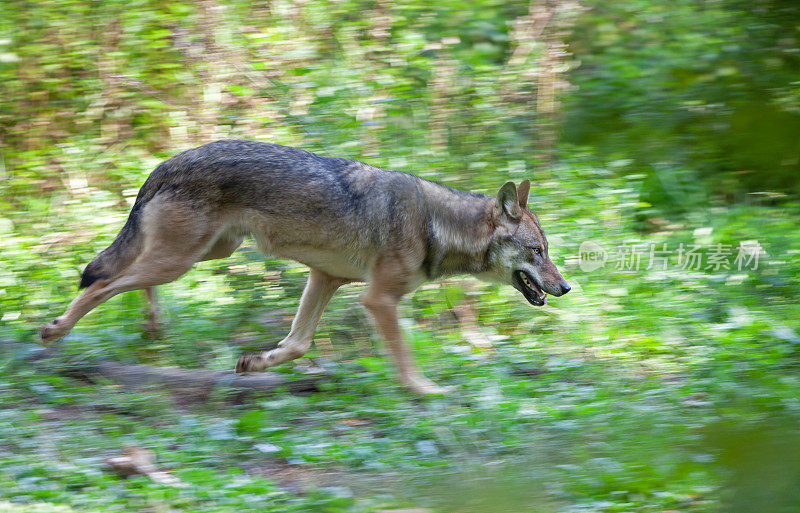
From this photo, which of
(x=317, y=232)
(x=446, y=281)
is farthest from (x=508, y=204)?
(x=317, y=232)


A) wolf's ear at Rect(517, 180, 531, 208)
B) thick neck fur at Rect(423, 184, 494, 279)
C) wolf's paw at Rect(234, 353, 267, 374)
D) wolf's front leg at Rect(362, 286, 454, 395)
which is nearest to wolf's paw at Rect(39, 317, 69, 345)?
wolf's paw at Rect(234, 353, 267, 374)

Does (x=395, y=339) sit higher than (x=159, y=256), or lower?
lower

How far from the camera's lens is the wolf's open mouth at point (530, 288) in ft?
20.1

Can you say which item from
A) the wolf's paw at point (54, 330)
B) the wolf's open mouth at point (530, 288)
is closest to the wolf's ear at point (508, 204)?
the wolf's open mouth at point (530, 288)

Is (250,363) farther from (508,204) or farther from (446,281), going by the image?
(508,204)

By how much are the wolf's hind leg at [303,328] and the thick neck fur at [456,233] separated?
2.40 feet

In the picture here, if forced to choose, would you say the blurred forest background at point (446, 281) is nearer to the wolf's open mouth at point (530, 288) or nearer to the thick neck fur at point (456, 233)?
the wolf's open mouth at point (530, 288)

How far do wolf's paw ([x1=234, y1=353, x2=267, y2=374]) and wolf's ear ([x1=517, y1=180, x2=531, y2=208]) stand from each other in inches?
86.6

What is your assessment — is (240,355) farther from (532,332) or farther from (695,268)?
(695,268)

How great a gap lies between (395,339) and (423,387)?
0.40 metres

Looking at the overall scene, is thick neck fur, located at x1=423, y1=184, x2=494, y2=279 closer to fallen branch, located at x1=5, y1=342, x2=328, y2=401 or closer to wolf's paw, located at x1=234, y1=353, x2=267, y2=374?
fallen branch, located at x1=5, y1=342, x2=328, y2=401

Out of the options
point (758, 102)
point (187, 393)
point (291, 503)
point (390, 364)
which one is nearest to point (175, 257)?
point (187, 393)

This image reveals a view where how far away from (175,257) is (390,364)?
5.59ft

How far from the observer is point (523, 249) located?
607 cm
